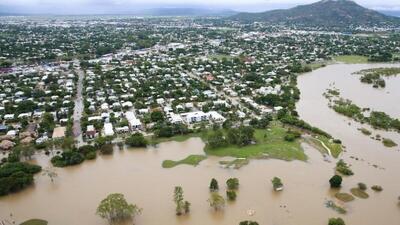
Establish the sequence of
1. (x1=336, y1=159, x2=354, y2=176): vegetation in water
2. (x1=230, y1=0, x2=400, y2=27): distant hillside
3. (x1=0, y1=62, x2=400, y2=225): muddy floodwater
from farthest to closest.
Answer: (x1=230, y1=0, x2=400, y2=27): distant hillside
(x1=336, y1=159, x2=354, y2=176): vegetation in water
(x1=0, y1=62, x2=400, y2=225): muddy floodwater

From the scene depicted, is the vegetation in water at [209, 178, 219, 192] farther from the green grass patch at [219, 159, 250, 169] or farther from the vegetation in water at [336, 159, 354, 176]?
the vegetation in water at [336, 159, 354, 176]

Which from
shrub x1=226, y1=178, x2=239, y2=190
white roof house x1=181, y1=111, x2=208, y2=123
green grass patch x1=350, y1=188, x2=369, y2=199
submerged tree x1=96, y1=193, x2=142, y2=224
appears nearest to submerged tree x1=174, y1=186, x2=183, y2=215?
submerged tree x1=96, y1=193, x2=142, y2=224

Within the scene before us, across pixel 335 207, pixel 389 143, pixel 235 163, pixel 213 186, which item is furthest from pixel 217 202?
pixel 389 143

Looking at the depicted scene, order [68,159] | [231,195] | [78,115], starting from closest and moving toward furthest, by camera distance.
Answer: [231,195] < [68,159] < [78,115]

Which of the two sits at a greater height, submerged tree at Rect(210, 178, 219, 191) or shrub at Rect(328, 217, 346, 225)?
shrub at Rect(328, 217, 346, 225)

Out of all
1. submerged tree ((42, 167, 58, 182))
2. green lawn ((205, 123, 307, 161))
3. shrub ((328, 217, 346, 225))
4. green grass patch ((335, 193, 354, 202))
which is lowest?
submerged tree ((42, 167, 58, 182))

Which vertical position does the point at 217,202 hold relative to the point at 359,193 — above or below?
above

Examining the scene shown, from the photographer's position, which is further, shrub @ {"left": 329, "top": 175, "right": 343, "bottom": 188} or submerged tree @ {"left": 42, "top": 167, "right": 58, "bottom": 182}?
submerged tree @ {"left": 42, "top": 167, "right": 58, "bottom": 182}

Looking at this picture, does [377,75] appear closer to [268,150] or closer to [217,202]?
[268,150]
